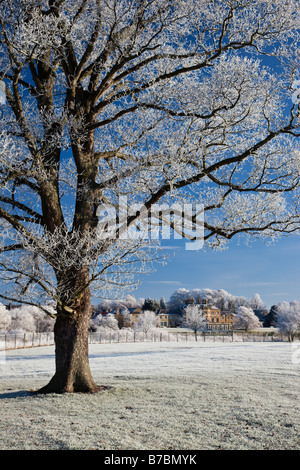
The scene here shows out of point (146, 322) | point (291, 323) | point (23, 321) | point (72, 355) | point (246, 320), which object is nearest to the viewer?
point (72, 355)

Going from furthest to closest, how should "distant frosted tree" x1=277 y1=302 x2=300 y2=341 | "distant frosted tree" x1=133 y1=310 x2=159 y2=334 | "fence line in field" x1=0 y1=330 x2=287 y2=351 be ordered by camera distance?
"distant frosted tree" x1=133 y1=310 x2=159 y2=334 → "distant frosted tree" x1=277 y1=302 x2=300 y2=341 → "fence line in field" x1=0 y1=330 x2=287 y2=351

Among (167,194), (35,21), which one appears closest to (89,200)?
(167,194)

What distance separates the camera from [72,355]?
1016cm

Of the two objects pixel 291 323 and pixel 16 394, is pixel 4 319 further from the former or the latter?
pixel 16 394

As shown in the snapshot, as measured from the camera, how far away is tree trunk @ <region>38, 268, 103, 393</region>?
33.2 ft

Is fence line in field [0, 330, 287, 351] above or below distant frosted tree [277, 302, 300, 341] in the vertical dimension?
below

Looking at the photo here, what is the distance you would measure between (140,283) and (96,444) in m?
4.08

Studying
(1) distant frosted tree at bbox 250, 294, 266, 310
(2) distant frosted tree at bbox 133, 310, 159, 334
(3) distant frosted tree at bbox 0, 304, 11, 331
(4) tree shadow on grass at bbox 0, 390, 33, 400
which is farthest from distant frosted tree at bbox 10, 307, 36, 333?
(1) distant frosted tree at bbox 250, 294, 266, 310

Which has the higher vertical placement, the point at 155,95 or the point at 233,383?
the point at 155,95

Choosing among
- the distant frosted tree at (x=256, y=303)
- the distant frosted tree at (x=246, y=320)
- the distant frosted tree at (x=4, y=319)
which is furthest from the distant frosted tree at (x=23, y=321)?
the distant frosted tree at (x=256, y=303)

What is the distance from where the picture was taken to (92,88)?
37.5 ft

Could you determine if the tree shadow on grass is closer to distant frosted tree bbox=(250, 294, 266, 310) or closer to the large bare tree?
the large bare tree

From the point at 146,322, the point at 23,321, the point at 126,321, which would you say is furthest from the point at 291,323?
the point at 126,321
